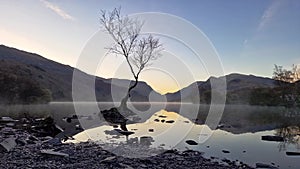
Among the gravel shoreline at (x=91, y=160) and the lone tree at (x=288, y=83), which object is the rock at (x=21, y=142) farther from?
the lone tree at (x=288, y=83)

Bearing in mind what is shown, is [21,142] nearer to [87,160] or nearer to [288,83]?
[87,160]

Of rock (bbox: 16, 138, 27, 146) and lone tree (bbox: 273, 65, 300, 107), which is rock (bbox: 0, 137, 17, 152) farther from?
lone tree (bbox: 273, 65, 300, 107)

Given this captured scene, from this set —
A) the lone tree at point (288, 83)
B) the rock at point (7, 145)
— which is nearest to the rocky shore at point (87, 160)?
the rock at point (7, 145)

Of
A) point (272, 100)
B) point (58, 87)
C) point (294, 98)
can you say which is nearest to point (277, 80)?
point (272, 100)

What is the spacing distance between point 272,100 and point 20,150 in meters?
105

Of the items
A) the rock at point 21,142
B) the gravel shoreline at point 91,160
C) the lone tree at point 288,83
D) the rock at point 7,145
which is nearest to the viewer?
the gravel shoreline at point 91,160

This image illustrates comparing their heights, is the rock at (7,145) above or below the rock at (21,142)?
above

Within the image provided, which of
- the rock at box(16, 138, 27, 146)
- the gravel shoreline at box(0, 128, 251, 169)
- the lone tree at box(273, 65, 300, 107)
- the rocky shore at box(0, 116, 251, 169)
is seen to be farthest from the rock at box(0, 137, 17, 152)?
the lone tree at box(273, 65, 300, 107)

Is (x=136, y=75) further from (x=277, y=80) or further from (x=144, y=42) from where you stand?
(x=277, y=80)

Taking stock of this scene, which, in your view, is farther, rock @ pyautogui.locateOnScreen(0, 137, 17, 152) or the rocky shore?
rock @ pyautogui.locateOnScreen(0, 137, 17, 152)

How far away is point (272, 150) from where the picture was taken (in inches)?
651

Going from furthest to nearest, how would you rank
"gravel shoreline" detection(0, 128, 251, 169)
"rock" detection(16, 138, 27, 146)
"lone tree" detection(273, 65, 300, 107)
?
"lone tree" detection(273, 65, 300, 107)
"rock" detection(16, 138, 27, 146)
"gravel shoreline" detection(0, 128, 251, 169)

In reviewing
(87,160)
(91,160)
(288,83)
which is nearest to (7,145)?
(87,160)

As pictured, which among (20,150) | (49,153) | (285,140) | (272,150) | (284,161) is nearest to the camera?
(49,153)
